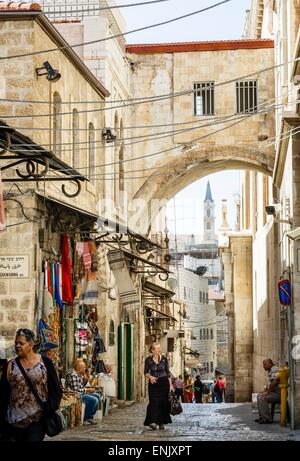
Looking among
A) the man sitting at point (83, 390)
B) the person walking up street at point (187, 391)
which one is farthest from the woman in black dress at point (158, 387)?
the person walking up street at point (187, 391)

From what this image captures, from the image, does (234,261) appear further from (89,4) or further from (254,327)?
(89,4)

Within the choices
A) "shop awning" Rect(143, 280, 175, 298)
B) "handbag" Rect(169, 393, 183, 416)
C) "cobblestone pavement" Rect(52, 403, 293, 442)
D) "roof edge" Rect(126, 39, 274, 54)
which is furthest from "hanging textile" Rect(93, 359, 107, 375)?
"roof edge" Rect(126, 39, 274, 54)

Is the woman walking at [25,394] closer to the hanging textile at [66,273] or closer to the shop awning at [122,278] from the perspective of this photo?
the hanging textile at [66,273]

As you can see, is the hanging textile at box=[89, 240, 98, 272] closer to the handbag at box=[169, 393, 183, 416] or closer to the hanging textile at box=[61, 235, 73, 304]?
the hanging textile at box=[61, 235, 73, 304]

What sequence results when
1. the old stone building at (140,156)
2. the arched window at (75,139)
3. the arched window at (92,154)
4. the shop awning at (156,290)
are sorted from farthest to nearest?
the shop awning at (156,290) → the arched window at (92,154) → the arched window at (75,139) → the old stone building at (140,156)

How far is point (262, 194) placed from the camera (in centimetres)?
3588

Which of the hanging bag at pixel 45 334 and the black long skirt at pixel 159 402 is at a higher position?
the hanging bag at pixel 45 334

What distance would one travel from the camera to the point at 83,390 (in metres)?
18.7

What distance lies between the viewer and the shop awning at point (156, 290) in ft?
105

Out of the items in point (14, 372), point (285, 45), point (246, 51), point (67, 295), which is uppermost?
point (246, 51)

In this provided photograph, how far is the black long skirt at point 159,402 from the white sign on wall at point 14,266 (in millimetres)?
2632
